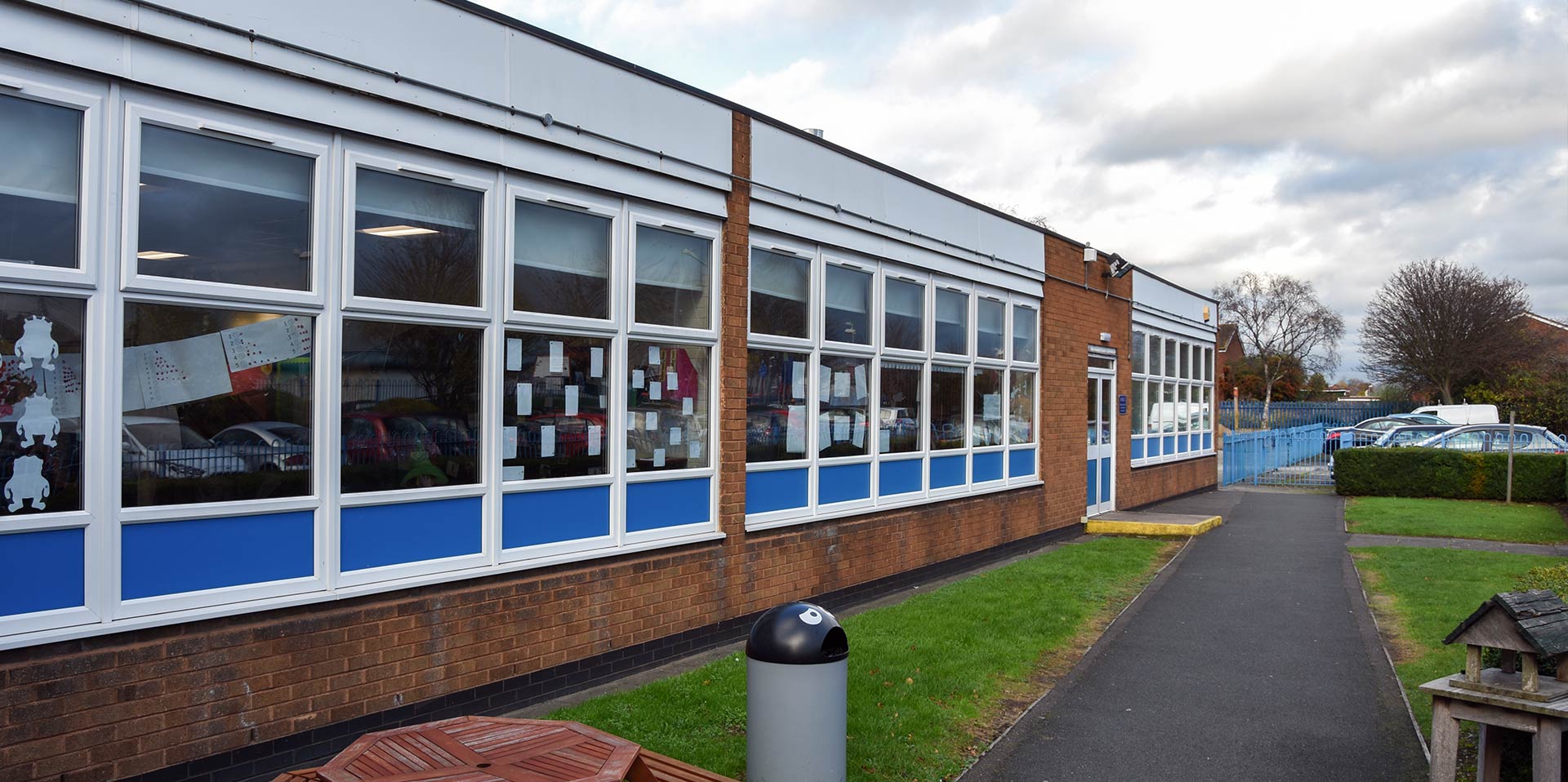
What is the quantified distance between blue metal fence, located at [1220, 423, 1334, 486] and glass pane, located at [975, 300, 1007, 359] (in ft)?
49.7

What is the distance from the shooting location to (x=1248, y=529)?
16.8 metres

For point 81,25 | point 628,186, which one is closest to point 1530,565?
point 628,186

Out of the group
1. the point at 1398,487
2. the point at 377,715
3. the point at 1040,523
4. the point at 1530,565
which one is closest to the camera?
the point at 377,715

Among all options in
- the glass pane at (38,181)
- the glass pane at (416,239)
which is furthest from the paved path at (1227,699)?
→ the glass pane at (38,181)

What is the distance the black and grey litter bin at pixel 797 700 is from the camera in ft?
15.9

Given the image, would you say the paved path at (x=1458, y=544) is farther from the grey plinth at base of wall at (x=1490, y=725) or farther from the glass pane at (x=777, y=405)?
the grey plinth at base of wall at (x=1490, y=725)

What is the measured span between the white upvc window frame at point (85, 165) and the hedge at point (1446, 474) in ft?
74.2

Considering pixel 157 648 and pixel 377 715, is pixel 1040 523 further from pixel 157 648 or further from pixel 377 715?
pixel 157 648

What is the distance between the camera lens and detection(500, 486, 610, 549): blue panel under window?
6.79 m

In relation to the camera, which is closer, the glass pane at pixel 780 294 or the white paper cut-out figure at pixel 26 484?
the white paper cut-out figure at pixel 26 484

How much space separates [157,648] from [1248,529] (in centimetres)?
1563

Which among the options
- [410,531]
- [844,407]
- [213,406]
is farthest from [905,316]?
[213,406]

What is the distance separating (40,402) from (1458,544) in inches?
636

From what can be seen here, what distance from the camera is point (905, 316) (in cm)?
1163
